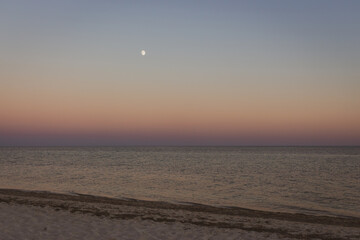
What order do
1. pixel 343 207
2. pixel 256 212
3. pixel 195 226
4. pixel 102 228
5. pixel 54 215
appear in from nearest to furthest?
pixel 102 228, pixel 195 226, pixel 54 215, pixel 256 212, pixel 343 207

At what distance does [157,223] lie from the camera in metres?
17.0

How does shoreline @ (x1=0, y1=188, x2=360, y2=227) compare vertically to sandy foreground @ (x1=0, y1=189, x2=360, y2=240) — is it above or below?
below

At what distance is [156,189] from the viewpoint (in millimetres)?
33406

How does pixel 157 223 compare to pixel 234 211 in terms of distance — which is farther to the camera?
pixel 234 211

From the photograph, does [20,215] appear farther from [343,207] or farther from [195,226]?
[343,207]

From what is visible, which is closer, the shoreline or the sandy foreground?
the sandy foreground

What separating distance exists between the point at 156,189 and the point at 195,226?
17.1 m

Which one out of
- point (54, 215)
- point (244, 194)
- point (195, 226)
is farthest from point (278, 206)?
point (54, 215)

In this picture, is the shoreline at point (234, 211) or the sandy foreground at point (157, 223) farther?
the shoreline at point (234, 211)

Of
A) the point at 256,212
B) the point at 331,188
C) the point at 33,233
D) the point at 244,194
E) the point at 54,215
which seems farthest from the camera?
the point at 331,188

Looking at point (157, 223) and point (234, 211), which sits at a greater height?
point (157, 223)

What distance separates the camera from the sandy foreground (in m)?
14.5

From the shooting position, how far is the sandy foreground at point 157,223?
47.5 ft

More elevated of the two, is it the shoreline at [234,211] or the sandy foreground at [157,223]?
the sandy foreground at [157,223]
